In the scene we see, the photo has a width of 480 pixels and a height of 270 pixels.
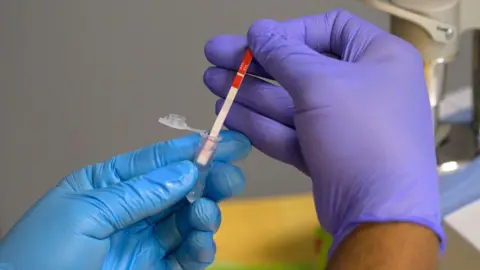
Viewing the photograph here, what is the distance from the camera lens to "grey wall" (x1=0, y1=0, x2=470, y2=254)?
1.20 m

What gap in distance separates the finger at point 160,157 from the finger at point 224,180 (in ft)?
0.04

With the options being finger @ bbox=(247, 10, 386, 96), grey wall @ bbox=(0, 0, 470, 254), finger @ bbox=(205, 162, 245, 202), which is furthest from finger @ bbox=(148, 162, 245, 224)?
grey wall @ bbox=(0, 0, 470, 254)

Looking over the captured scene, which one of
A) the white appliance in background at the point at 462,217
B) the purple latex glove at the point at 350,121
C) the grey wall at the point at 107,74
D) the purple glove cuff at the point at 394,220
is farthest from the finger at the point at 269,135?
the grey wall at the point at 107,74

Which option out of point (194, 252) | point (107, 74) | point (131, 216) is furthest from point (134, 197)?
point (107, 74)

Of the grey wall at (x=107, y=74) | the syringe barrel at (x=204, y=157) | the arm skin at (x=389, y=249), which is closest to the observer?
the arm skin at (x=389, y=249)

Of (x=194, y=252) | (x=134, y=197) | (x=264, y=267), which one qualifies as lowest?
(x=264, y=267)

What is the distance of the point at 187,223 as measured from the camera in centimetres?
70

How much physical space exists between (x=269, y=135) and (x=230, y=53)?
0.36 feet

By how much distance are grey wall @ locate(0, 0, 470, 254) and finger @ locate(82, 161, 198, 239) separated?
2.11 feet

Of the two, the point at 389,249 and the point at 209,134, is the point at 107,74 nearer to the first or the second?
the point at 209,134

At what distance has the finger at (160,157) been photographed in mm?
659

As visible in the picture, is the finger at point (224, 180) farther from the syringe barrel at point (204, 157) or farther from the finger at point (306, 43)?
the finger at point (306, 43)

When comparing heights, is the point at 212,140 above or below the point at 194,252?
above

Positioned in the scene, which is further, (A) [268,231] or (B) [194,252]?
(A) [268,231]
